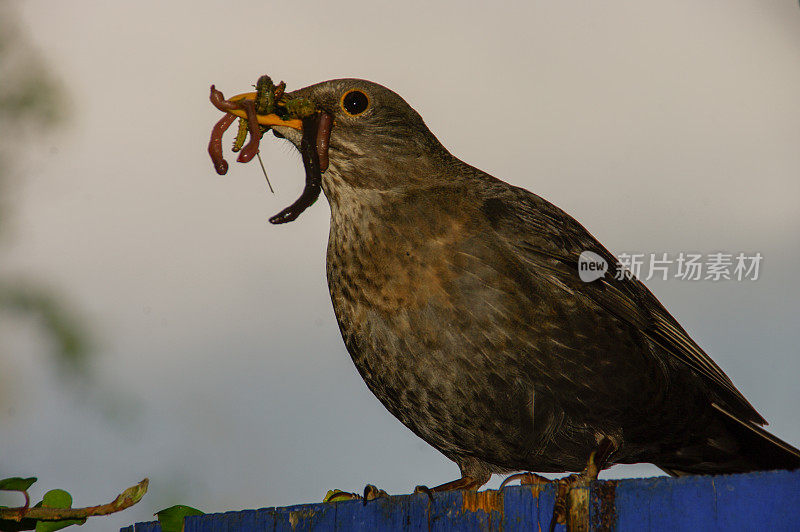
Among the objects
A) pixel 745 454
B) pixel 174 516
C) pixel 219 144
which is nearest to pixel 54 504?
pixel 174 516

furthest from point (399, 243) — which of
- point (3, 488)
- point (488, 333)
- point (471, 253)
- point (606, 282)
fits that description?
point (3, 488)

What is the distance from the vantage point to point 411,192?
4.03 metres

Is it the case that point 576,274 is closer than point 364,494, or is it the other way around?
point 364,494

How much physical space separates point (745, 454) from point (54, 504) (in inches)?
115

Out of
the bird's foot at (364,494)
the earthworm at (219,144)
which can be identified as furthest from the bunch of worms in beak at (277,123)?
the bird's foot at (364,494)

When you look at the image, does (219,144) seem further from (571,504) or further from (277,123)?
(571,504)

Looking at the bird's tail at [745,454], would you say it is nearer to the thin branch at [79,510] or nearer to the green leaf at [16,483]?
the thin branch at [79,510]

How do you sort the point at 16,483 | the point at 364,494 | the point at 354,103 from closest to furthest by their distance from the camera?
the point at 16,483 < the point at 364,494 < the point at 354,103

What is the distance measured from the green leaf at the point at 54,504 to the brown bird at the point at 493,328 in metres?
1.28

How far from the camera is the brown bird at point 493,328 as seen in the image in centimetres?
358

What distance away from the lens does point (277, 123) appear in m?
4.07

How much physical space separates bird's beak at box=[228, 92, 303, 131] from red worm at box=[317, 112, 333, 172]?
3.5 inches

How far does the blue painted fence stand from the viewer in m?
2.42

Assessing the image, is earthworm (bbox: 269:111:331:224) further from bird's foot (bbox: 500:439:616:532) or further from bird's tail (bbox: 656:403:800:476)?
bird's tail (bbox: 656:403:800:476)
